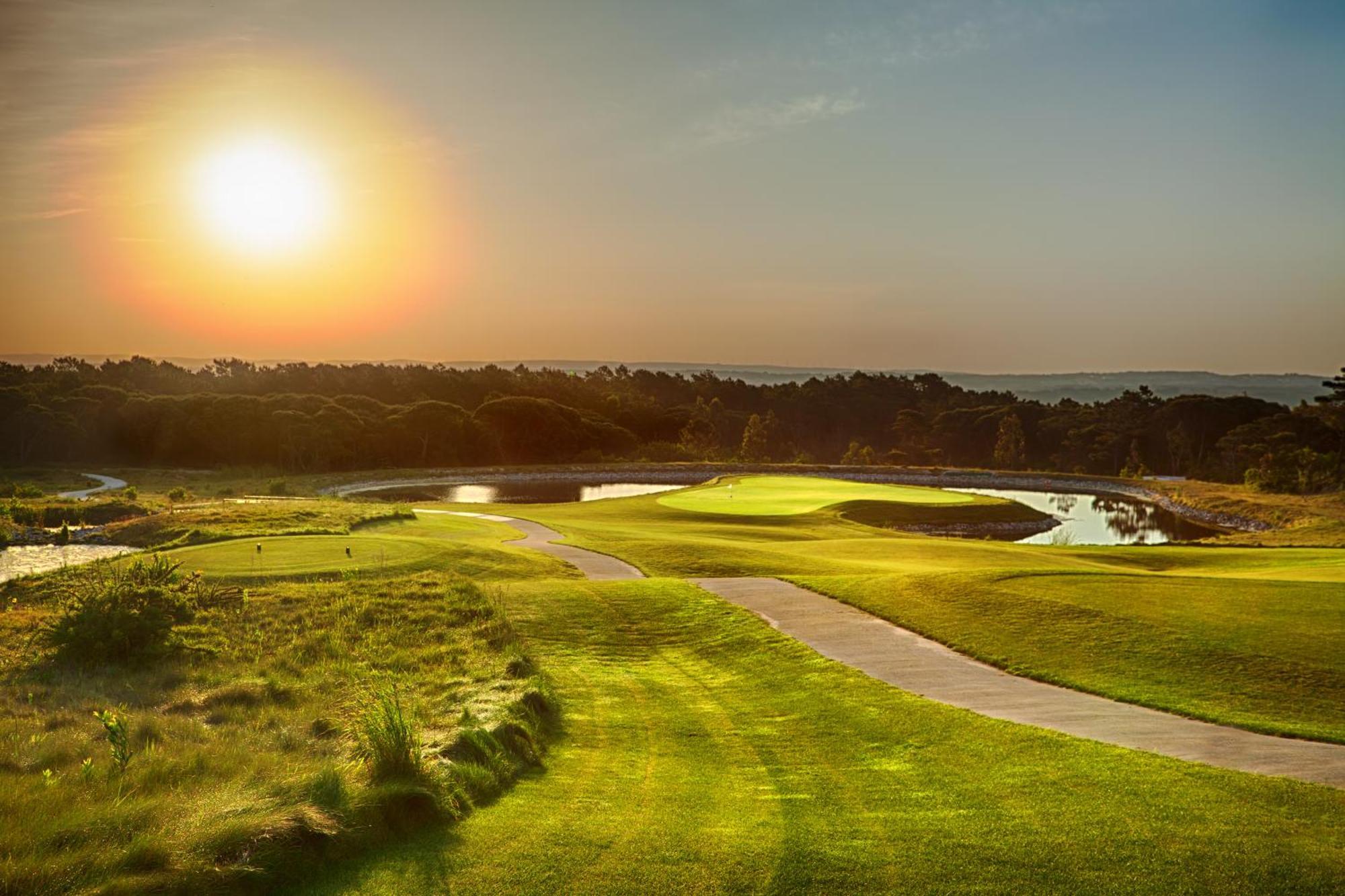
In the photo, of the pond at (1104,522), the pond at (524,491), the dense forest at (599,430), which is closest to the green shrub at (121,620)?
the pond at (1104,522)

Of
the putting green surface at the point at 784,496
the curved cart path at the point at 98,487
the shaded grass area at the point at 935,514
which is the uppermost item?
the putting green surface at the point at 784,496

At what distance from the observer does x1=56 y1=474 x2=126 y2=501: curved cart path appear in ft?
148

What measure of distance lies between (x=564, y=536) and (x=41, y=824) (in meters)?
24.5

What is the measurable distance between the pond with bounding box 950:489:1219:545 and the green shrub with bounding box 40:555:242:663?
96.6ft

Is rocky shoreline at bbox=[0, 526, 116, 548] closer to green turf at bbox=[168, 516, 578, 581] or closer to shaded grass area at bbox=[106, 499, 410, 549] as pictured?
shaded grass area at bbox=[106, 499, 410, 549]

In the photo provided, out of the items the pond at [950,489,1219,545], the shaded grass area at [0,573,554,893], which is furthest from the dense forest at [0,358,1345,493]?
the shaded grass area at [0,573,554,893]

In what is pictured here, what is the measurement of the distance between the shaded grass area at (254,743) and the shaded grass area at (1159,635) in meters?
6.58

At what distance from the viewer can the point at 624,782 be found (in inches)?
316

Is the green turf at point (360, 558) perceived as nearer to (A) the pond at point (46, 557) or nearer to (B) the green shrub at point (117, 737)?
(A) the pond at point (46, 557)

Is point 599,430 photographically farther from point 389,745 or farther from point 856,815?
point 856,815

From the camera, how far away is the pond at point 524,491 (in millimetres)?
53656

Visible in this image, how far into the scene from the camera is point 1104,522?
46250 mm

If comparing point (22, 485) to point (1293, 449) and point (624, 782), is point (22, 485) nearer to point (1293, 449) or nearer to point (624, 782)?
point (624, 782)

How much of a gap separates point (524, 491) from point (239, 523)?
2910cm
